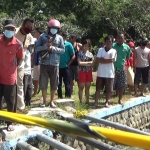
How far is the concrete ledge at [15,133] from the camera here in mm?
4805

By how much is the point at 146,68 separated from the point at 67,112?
124 inches

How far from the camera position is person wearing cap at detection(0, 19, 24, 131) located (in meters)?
4.96

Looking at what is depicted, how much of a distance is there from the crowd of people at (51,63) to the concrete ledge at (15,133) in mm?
75

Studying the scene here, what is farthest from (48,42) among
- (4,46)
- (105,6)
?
(105,6)

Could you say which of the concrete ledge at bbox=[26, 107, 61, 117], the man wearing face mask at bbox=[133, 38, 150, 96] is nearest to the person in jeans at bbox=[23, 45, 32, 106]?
the concrete ledge at bbox=[26, 107, 61, 117]

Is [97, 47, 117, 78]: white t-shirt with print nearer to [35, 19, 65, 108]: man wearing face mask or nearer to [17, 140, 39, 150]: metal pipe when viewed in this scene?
[35, 19, 65, 108]: man wearing face mask

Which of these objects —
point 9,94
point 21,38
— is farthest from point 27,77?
point 9,94

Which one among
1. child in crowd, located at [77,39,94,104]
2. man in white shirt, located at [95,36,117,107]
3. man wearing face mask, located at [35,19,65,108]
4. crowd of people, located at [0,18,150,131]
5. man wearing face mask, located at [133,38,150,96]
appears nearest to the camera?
crowd of people, located at [0,18,150,131]

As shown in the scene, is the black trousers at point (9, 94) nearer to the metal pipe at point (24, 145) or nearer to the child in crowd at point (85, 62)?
the metal pipe at point (24, 145)

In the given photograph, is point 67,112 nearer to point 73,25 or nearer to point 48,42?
point 48,42

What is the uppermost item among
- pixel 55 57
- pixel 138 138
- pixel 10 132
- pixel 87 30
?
pixel 87 30

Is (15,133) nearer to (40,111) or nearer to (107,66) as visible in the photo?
(40,111)

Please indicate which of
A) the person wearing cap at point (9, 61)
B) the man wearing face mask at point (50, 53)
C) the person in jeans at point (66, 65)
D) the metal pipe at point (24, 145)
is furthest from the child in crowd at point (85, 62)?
the metal pipe at point (24, 145)

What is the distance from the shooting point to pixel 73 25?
62.2ft
